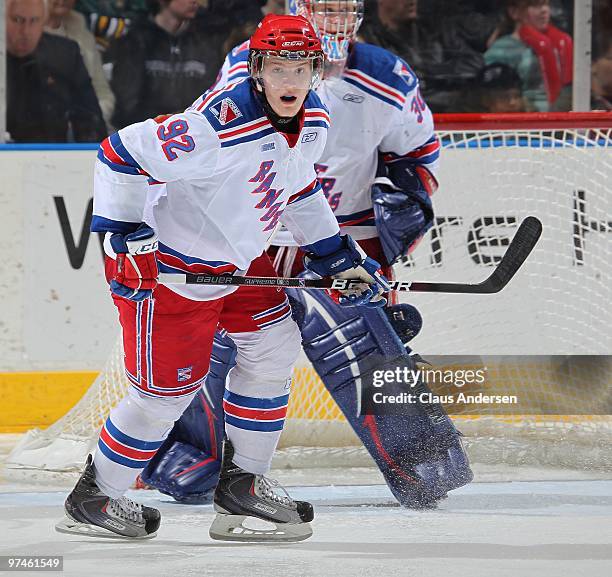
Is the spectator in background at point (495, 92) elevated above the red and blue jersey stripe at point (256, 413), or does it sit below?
above

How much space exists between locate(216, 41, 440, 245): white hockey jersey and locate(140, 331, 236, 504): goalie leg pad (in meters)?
0.37

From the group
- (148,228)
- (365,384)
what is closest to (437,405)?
(365,384)

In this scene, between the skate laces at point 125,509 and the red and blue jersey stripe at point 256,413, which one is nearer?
the skate laces at point 125,509

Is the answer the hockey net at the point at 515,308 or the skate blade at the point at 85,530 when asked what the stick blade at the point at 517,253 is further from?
the skate blade at the point at 85,530

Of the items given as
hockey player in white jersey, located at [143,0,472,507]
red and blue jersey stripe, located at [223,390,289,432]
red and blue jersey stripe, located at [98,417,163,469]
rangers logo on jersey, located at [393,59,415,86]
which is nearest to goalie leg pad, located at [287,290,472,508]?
hockey player in white jersey, located at [143,0,472,507]

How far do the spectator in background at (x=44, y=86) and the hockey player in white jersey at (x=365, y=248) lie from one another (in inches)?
59.6

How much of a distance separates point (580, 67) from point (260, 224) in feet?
7.28

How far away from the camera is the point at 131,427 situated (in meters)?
2.77

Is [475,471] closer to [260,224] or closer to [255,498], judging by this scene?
[255,498]

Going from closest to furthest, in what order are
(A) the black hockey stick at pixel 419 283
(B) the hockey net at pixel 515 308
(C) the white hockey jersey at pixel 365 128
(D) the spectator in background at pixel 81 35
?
(A) the black hockey stick at pixel 419 283 → (C) the white hockey jersey at pixel 365 128 → (B) the hockey net at pixel 515 308 → (D) the spectator in background at pixel 81 35

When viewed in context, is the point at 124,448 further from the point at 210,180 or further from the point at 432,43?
the point at 432,43

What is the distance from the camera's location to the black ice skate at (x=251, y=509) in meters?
2.89

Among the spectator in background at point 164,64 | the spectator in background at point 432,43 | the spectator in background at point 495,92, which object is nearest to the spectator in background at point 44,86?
the spectator in background at point 164,64

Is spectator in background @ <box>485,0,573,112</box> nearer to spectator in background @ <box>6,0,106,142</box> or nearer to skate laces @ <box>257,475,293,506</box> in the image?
spectator in background @ <box>6,0,106,142</box>
